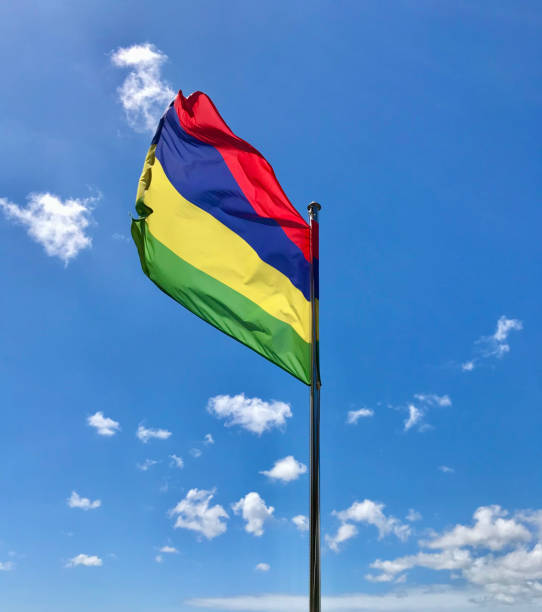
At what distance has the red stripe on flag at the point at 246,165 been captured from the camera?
1283 centimetres

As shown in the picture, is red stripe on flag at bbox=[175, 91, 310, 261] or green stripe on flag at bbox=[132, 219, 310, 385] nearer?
green stripe on flag at bbox=[132, 219, 310, 385]

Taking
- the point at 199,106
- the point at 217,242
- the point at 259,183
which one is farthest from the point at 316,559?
the point at 199,106

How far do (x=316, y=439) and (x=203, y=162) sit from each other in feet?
21.4

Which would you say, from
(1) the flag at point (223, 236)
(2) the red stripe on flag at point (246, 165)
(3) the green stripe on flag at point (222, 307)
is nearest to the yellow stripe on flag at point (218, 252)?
(1) the flag at point (223, 236)

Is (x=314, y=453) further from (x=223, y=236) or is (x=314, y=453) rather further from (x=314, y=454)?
(x=223, y=236)

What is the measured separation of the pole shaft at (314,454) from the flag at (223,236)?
0.20 m

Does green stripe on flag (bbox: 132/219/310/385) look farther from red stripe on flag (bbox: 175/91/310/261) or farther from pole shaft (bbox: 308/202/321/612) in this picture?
A: red stripe on flag (bbox: 175/91/310/261)

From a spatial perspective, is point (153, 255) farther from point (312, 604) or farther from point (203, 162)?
point (312, 604)

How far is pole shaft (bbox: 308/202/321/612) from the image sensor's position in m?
9.86

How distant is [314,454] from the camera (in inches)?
410

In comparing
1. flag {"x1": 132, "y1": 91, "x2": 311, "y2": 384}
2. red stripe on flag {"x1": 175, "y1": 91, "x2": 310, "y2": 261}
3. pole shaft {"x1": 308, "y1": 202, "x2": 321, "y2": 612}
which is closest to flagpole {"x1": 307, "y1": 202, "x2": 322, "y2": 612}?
pole shaft {"x1": 308, "y1": 202, "x2": 321, "y2": 612}

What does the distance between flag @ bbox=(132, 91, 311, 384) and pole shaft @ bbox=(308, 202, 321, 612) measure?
20cm

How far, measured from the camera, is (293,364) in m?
11.4

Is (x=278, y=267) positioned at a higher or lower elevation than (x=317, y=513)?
higher
